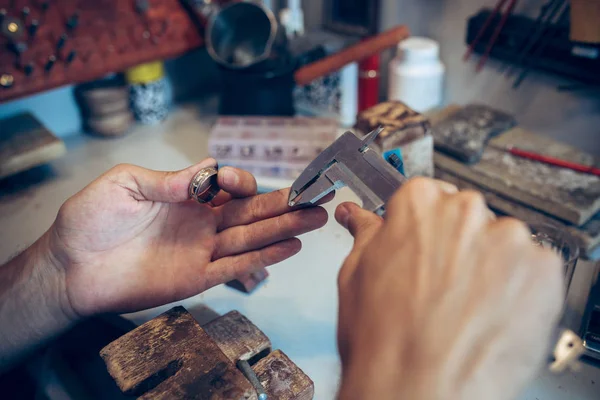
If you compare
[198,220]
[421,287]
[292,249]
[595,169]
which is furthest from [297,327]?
[595,169]

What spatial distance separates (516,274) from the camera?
18.6 inches

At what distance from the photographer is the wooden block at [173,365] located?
625 mm

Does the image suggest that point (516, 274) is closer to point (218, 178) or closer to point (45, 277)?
point (218, 178)

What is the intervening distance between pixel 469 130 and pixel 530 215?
291mm

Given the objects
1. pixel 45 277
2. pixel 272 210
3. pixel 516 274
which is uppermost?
pixel 516 274

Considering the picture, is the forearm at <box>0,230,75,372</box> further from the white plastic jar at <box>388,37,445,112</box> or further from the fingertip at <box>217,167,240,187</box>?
the white plastic jar at <box>388,37,445,112</box>

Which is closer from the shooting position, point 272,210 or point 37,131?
point 272,210

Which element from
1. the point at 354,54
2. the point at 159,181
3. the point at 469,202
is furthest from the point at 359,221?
the point at 354,54

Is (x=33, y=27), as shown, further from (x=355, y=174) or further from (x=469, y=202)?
(x=469, y=202)

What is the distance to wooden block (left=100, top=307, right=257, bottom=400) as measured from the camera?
625mm

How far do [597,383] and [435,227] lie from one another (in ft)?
1.54

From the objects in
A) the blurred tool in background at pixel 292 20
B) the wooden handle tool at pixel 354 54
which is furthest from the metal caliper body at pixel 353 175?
the blurred tool in background at pixel 292 20

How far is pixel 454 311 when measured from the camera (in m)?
0.47

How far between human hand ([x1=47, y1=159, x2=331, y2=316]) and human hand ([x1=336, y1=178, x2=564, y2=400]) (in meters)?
0.31
